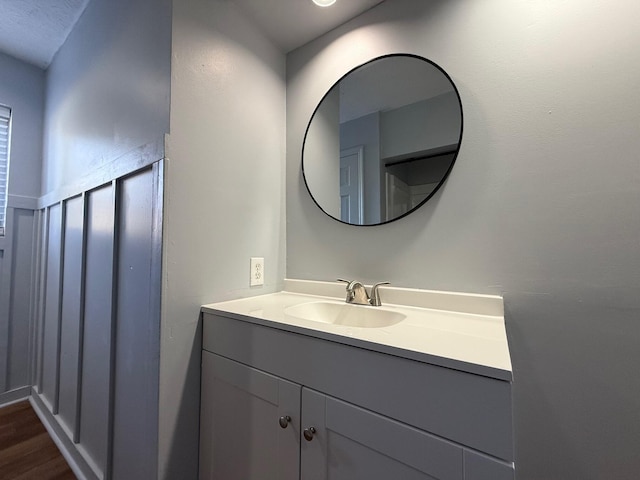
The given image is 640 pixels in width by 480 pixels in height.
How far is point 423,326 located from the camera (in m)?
0.80

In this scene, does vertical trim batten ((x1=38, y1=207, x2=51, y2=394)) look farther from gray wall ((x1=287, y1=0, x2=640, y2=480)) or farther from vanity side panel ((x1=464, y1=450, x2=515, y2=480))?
vanity side panel ((x1=464, y1=450, x2=515, y2=480))

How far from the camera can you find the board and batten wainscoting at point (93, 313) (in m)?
0.98

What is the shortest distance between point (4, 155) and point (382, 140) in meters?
2.64

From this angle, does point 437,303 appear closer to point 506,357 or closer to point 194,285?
point 506,357

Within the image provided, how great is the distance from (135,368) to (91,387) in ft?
1.64

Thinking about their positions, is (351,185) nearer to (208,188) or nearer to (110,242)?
(208,188)

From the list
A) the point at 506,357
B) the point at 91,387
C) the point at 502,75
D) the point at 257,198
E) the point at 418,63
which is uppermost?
the point at 418,63

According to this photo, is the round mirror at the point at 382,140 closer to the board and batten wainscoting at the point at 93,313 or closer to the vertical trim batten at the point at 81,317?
the board and batten wainscoting at the point at 93,313

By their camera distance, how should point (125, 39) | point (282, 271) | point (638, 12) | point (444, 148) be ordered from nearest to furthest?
point (638, 12) → point (444, 148) → point (125, 39) → point (282, 271)

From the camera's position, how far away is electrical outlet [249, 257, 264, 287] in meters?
1.26

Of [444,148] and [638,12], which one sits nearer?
[638,12]

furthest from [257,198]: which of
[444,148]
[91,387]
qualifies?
[91,387]

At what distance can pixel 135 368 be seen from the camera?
1024 millimetres

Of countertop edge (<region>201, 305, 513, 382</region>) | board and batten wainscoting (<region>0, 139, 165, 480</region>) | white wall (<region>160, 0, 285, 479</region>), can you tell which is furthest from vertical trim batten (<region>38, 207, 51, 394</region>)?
countertop edge (<region>201, 305, 513, 382</region>)
